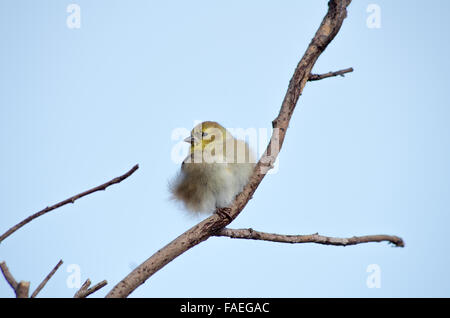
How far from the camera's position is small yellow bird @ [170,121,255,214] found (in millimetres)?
2518

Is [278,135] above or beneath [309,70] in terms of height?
beneath

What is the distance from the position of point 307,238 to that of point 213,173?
0.58 meters

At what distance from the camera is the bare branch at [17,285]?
1.46 metres

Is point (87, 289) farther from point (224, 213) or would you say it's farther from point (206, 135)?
point (206, 135)

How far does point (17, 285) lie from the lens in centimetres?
148

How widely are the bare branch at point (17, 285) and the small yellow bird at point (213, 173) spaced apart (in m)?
1.16

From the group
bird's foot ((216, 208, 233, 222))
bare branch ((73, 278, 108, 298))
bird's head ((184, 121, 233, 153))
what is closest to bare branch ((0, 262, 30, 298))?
bare branch ((73, 278, 108, 298))
